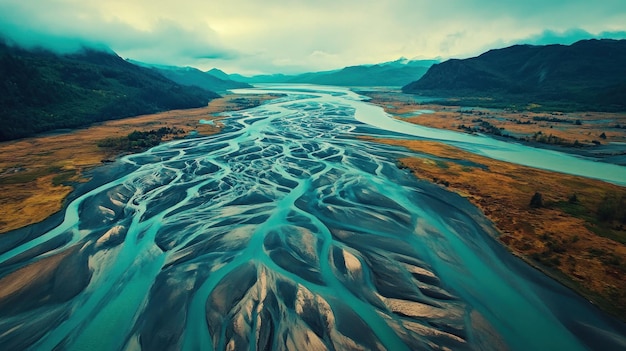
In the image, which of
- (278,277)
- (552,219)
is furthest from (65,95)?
(552,219)

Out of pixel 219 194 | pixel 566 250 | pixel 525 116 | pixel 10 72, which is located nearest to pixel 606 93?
pixel 525 116

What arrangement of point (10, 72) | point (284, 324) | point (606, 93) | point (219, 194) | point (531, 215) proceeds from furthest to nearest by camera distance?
point (606, 93)
point (10, 72)
point (219, 194)
point (531, 215)
point (284, 324)

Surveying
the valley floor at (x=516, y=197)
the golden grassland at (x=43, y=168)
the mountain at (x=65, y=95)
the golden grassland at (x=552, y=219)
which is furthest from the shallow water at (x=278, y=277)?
the mountain at (x=65, y=95)

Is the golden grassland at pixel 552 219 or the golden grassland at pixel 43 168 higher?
the golden grassland at pixel 552 219

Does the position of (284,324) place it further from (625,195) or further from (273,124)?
(273,124)

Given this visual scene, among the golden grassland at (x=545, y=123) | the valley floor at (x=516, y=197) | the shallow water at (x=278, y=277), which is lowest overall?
the shallow water at (x=278, y=277)

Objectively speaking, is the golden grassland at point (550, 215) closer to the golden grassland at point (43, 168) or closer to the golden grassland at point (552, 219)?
the golden grassland at point (552, 219)

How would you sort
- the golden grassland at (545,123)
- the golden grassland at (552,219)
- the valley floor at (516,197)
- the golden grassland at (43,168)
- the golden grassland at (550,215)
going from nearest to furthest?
the golden grassland at (552,219)
the golden grassland at (550,215)
the valley floor at (516,197)
the golden grassland at (43,168)
the golden grassland at (545,123)
